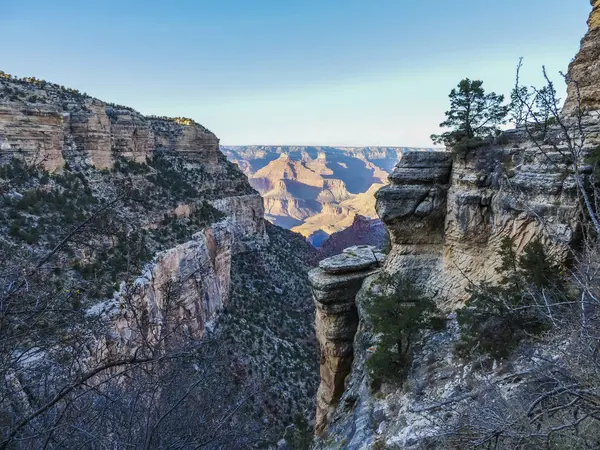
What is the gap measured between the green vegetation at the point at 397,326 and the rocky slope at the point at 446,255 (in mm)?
362

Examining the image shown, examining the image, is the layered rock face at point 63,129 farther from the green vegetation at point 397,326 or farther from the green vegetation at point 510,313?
the green vegetation at point 510,313

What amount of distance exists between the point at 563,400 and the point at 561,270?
17.8 ft

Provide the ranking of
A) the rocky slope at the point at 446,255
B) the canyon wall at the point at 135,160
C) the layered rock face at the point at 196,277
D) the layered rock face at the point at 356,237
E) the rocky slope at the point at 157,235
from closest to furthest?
1. the rocky slope at the point at 446,255
2. the rocky slope at the point at 157,235
3. the canyon wall at the point at 135,160
4. the layered rock face at the point at 196,277
5. the layered rock face at the point at 356,237

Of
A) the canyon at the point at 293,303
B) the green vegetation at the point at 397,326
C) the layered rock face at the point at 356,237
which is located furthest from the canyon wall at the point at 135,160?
the layered rock face at the point at 356,237

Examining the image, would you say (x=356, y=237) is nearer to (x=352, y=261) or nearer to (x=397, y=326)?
(x=352, y=261)

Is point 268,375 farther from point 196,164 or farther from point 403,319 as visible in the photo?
point 196,164

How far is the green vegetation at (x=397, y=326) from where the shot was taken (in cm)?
1259

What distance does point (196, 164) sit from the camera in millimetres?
42531

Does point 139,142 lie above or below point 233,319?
above

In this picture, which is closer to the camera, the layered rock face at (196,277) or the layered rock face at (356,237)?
the layered rock face at (196,277)

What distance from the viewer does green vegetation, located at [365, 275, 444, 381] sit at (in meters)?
12.6

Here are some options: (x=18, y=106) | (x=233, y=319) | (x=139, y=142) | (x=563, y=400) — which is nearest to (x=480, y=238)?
(x=563, y=400)

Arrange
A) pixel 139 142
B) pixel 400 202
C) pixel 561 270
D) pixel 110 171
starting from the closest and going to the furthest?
1. pixel 561 270
2. pixel 400 202
3. pixel 110 171
4. pixel 139 142

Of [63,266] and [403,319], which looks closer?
[403,319]
